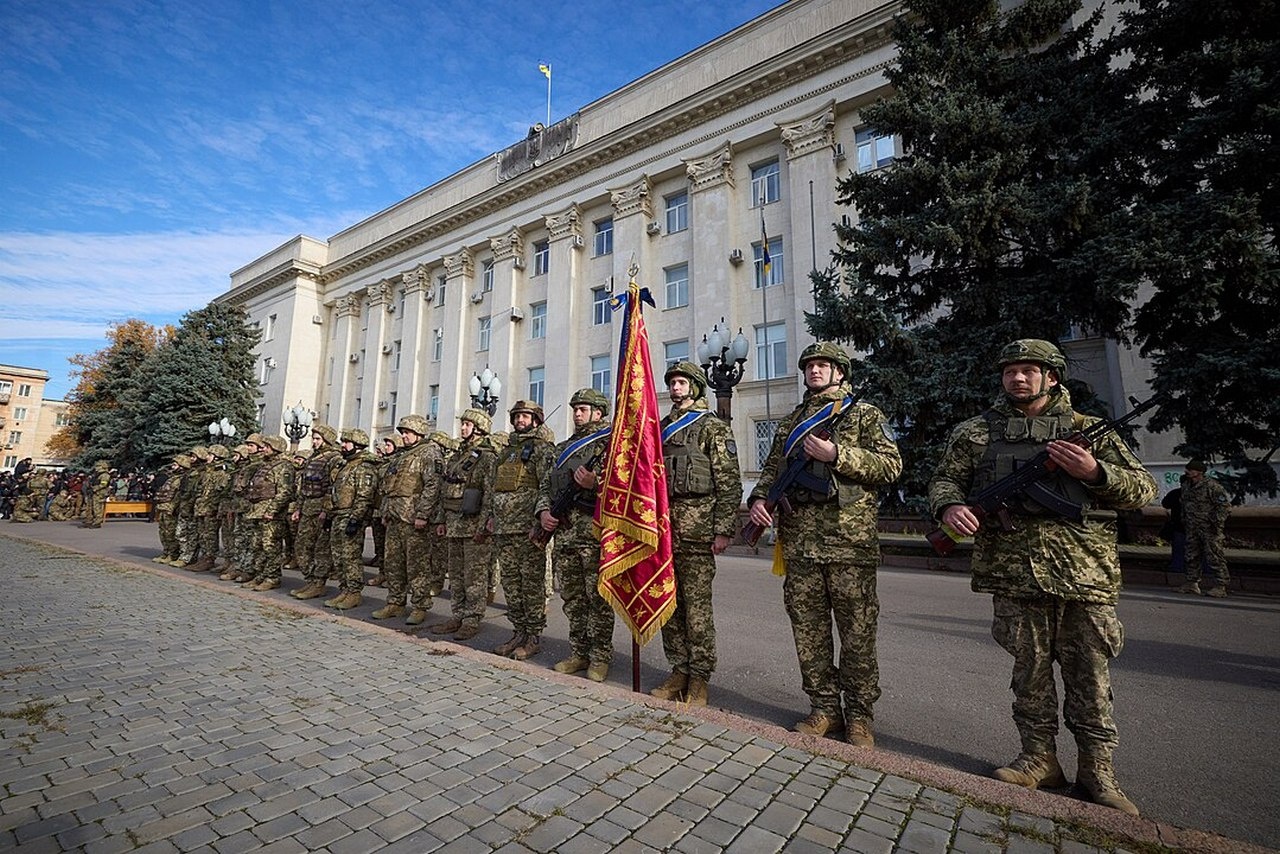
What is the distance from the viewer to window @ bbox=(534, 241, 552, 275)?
29230 millimetres

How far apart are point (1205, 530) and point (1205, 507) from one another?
1.11 ft

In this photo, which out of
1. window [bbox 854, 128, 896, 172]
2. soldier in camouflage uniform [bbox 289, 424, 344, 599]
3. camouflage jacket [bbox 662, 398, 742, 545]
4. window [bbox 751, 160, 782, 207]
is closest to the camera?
camouflage jacket [bbox 662, 398, 742, 545]

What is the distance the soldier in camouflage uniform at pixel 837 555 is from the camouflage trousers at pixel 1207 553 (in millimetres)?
8136

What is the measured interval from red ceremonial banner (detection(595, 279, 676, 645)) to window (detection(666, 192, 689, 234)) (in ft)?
68.9

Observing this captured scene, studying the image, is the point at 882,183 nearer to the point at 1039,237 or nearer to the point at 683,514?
the point at 1039,237

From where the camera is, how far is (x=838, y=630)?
336cm

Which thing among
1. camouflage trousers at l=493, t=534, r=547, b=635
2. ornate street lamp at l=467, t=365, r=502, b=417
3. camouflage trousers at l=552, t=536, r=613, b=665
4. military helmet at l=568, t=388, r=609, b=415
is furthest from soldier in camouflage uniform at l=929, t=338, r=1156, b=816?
ornate street lamp at l=467, t=365, r=502, b=417

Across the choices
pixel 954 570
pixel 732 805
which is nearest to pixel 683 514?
pixel 732 805

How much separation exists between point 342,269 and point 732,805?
4343 centimetres

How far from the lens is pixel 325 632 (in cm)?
537

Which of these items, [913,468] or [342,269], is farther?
[342,269]

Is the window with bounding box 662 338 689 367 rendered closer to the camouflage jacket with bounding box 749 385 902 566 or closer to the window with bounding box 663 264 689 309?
the window with bounding box 663 264 689 309

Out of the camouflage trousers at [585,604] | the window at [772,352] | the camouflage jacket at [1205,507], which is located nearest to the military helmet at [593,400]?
the camouflage trousers at [585,604]

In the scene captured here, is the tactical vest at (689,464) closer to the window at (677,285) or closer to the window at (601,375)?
the window at (677,285)
